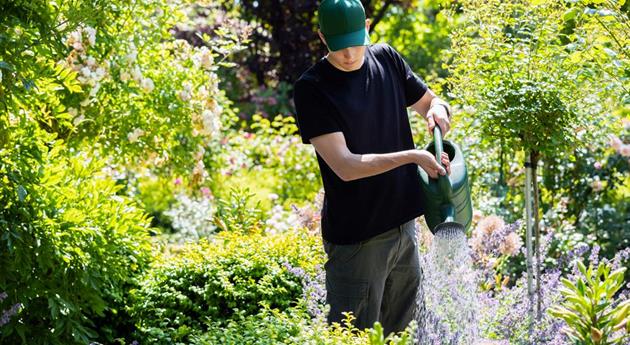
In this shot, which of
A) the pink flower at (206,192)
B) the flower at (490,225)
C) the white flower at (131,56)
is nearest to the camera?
the flower at (490,225)

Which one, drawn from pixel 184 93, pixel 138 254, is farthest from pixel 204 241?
pixel 184 93

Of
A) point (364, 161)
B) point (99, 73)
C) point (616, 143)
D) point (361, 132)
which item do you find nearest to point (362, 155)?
point (364, 161)

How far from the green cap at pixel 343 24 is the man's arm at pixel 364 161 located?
282 mm

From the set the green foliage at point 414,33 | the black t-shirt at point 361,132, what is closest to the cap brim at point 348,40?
the black t-shirt at point 361,132

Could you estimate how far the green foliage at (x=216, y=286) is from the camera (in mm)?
3840

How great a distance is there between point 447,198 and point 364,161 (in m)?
0.28

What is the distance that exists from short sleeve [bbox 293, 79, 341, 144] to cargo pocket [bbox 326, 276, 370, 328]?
49 centimetres

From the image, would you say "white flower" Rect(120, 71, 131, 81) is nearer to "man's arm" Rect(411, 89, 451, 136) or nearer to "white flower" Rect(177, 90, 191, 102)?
"white flower" Rect(177, 90, 191, 102)

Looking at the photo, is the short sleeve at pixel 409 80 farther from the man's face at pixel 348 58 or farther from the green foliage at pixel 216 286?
the green foliage at pixel 216 286

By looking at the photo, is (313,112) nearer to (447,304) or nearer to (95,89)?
(447,304)

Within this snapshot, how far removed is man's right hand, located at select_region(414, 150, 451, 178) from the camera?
9.34 ft

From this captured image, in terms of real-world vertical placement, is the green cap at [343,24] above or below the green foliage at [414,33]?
above

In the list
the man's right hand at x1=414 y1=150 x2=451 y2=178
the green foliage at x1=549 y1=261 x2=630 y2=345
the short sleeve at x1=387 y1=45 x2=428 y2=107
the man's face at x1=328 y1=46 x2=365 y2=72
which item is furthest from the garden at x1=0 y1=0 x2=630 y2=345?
the man's face at x1=328 y1=46 x2=365 y2=72

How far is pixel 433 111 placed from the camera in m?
3.06
